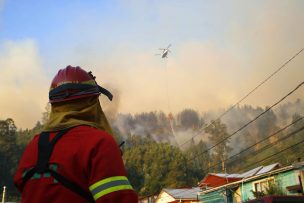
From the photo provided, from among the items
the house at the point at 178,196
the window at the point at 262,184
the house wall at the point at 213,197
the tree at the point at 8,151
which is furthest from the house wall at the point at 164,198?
the tree at the point at 8,151

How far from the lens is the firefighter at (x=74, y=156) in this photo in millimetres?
1906

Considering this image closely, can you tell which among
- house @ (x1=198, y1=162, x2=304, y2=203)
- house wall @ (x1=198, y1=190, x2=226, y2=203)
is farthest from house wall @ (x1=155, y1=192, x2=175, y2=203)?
house wall @ (x1=198, y1=190, x2=226, y2=203)

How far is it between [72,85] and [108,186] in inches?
28.3

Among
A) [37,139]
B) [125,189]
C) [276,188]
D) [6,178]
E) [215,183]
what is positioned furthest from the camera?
[6,178]

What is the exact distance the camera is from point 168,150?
7706 centimetres

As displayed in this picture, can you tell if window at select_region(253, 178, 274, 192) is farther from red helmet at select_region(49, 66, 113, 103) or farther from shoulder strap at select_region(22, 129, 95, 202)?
shoulder strap at select_region(22, 129, 95, 202)

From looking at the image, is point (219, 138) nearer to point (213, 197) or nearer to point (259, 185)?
point (213, 197)

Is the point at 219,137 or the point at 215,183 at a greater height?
the point at 219,137

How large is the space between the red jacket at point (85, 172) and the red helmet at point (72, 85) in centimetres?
26

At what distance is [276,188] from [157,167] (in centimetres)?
5073

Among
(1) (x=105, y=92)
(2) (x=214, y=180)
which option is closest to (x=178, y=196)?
(2) (x=214, y=180)

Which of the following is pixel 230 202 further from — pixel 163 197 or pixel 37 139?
pixel 37 139

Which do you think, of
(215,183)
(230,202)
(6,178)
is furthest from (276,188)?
(6,178)

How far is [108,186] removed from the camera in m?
1.88
